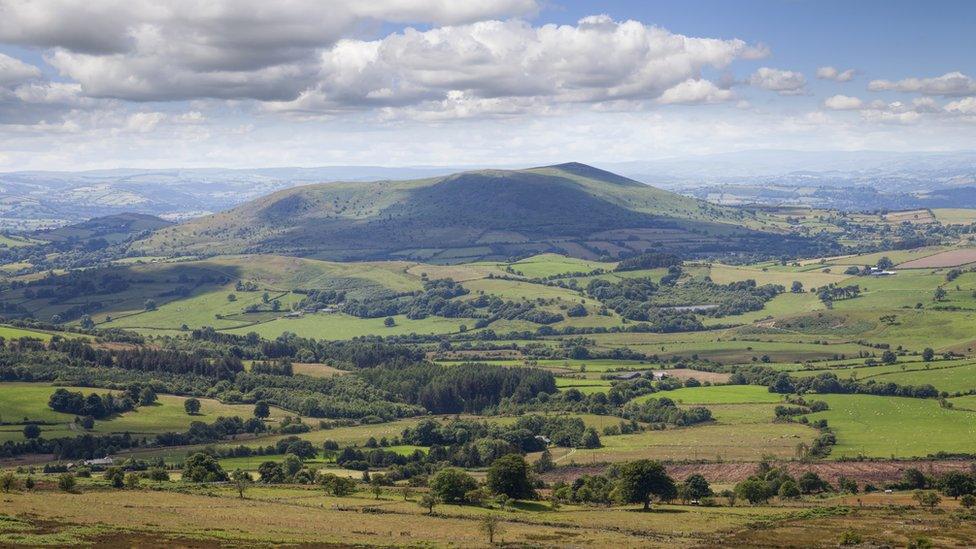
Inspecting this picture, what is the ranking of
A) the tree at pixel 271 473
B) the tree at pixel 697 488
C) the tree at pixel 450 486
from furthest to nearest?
the tree at pixel 271 473 < the tree at pixel 697 488 < the tree at pixel 450 486

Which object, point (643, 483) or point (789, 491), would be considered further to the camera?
point (789, 491)

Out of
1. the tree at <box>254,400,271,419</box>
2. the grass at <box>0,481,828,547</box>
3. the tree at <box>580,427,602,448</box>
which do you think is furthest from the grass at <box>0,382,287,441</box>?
the tree at <box>580,427,602,448</box>

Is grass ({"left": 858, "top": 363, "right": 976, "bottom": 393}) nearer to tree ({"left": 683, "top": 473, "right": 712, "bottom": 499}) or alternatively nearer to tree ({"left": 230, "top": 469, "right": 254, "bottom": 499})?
tree ({"left": 683, "top": 473, "right": 712, "bottom": 499})

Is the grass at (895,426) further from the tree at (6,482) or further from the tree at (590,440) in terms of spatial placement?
the tree at (6,482)

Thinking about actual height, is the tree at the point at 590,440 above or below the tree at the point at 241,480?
below

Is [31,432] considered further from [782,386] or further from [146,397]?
[782,386]

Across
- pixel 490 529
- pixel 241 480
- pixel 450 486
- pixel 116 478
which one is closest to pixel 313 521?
pixel 490 529

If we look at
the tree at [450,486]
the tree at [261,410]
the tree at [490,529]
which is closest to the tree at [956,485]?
the tree at [450,486]
